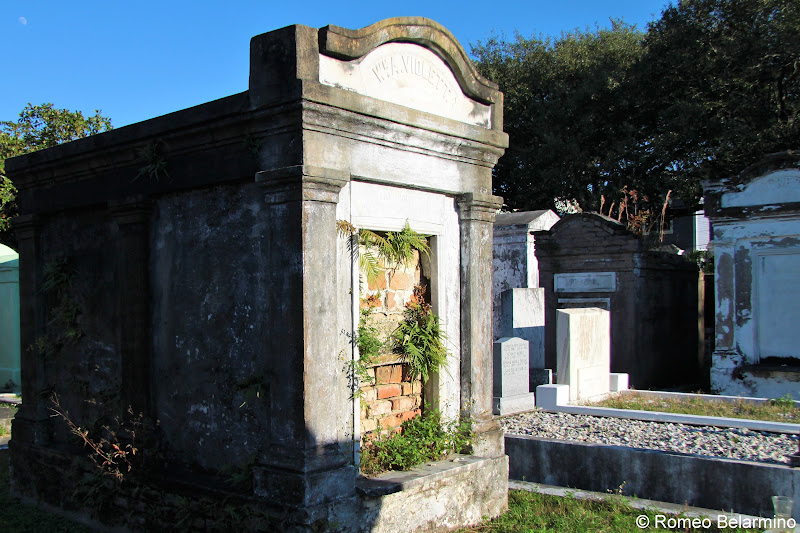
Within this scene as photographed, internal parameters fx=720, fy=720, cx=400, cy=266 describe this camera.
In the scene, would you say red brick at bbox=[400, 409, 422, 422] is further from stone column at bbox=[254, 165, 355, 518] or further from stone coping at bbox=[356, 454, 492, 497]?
stone column at bbox=[254, 165, 355, 518]

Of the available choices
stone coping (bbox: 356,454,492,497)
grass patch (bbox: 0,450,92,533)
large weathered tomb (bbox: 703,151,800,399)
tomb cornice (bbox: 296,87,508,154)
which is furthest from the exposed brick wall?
large weathered tomb (bbox: 703,151,800,399)

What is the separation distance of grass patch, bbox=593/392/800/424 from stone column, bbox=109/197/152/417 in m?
6.71

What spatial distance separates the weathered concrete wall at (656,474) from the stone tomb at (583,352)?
323 centimetres

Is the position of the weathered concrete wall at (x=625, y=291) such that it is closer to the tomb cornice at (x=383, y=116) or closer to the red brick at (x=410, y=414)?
the tomb cornice at (x=383, y=116)

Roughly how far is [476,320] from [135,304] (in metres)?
2.58

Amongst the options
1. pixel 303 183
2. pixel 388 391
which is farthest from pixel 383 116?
pixel 388 391

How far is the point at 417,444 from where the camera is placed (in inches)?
204

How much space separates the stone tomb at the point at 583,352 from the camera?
33.6 ft

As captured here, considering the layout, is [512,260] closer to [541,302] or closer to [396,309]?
[541,302]

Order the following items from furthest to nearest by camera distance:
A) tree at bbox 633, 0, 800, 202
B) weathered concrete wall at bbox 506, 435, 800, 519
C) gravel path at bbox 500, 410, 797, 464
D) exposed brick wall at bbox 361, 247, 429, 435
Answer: tree at bbox 633, 0, 800, 202
gravel path at bbox 500, 410, 797, 464
weathered concrete wall at bbox 506, 435, 800, 519
exposed brick wall at bbox 361, 247, 429, 435

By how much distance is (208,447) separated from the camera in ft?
16.5

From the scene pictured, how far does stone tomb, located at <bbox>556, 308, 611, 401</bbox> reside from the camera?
1025 cm

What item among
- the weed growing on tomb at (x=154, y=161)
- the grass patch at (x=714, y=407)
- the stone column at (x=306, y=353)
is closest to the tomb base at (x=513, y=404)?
the grass patch at (x=714, y=407)

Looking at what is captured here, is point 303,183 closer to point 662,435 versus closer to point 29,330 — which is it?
point 29,330
